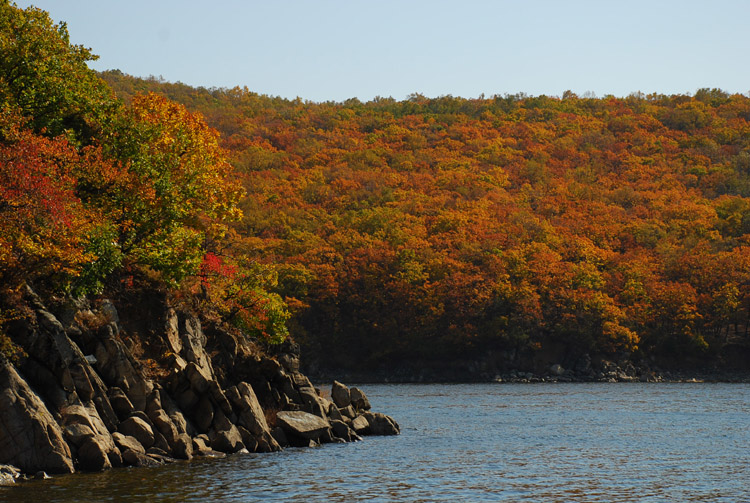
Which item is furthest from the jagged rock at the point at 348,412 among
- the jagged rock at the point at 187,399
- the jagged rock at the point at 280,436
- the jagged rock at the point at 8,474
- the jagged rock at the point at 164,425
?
the jagged rock at the point at 8,474

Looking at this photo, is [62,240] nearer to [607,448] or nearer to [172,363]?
[172,363]

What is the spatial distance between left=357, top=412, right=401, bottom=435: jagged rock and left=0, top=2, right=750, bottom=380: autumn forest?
7638mm

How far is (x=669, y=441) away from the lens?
4934cm

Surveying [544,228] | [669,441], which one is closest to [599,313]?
[544,228]

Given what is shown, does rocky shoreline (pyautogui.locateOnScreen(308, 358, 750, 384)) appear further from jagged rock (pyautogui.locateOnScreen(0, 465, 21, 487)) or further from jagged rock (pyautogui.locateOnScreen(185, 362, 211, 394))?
jagged rock (pyautogui.locateOnScreen(0, 465, 21, 487))

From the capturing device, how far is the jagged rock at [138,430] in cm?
3628

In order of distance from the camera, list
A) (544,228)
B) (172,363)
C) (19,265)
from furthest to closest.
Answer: (544,228) < (172,363) < (19,265)

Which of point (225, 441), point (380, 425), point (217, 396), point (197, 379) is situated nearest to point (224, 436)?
point (225, 441)

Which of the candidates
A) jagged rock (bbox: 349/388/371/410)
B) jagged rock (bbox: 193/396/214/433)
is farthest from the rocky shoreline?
jagged rock (bbox: 193/396/214/433)

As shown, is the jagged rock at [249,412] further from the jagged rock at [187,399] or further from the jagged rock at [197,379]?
the jagged rock at [187,399]

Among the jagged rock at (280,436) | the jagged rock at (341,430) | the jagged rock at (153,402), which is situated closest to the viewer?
the jagged rock at (153,402)

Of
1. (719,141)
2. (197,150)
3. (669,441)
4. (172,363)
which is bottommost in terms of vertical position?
(669,441)

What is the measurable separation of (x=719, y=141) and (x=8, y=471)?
187 meters

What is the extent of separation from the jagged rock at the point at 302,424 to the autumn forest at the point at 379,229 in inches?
231
